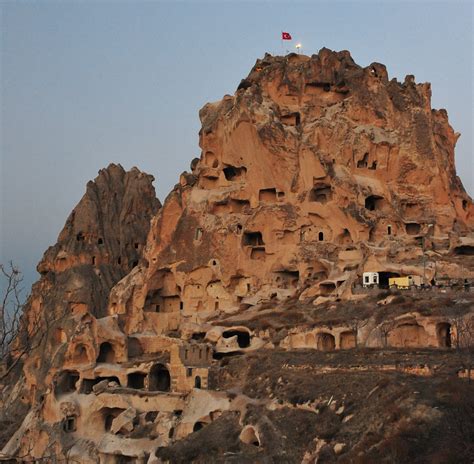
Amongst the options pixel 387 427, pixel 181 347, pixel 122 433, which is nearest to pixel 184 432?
pixel 122 433

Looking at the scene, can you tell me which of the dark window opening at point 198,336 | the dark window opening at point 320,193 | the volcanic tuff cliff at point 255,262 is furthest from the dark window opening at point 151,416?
the dark window opening at point 320,193

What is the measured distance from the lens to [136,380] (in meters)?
52.8

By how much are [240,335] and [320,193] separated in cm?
1694

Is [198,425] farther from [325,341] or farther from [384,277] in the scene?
[384,277]

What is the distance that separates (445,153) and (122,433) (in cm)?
4078

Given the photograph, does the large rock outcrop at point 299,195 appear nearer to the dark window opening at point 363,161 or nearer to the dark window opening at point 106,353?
the dark window opening at point 363,161

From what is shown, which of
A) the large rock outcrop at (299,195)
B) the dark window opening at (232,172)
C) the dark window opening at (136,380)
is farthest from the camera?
the dark window opening at (232,172)

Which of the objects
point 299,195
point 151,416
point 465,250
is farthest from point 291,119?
point 151,416

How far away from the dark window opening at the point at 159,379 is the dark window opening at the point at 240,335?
4.75 m

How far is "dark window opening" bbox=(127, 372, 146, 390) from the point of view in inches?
2054

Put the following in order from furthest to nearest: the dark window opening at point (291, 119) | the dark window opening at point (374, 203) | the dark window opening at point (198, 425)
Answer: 1. the dark window opening at point (291, 119)
2. the dark window opening at point (374, 203)
3. the dark window opening at point (198, 425)

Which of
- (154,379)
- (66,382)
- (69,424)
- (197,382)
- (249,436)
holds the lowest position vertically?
(249,436)

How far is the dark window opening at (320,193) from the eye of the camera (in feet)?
211

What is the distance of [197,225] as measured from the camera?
6656cm
